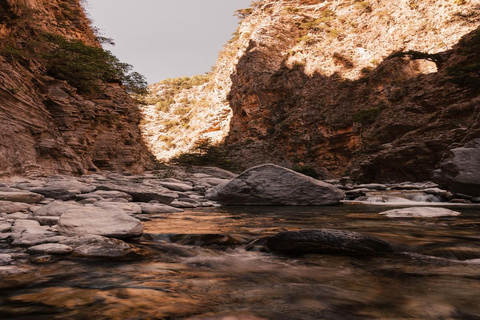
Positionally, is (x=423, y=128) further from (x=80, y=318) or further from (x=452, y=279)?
(x=80, y=318)

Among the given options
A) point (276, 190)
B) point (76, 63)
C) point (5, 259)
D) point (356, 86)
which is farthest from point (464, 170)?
point (356, 86)

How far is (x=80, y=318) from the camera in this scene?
1.32 metres

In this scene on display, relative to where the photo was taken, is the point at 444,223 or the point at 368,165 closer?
the point at 444,223

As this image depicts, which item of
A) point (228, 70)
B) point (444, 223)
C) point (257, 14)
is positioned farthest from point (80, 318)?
point (257, 14)

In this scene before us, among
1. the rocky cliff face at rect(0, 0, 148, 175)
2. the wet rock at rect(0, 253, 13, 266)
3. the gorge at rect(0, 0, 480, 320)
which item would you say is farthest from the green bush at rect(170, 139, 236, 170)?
the wet rock at rect(0, 253, 13, 266)

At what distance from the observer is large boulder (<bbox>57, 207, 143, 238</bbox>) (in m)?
2.82

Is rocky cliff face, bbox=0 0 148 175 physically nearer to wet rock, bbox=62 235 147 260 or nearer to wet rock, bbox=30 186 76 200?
wet rock, bbox=30 186 76 200

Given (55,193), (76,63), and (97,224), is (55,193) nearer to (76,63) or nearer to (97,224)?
(97,224)

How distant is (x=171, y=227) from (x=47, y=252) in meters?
1.71

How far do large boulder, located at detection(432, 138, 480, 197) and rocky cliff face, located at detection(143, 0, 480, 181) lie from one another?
4.04 meters

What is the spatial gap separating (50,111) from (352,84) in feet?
91.7

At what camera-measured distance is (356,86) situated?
30.6m

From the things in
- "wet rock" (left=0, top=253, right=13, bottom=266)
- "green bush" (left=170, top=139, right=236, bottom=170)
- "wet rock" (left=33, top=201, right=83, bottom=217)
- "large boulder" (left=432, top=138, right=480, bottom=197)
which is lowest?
"wet rock" (left=0, top=253, right=13, bottom=266)

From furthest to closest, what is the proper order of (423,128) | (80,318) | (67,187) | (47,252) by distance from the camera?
(423,128)
(67,187)
(47,252)
(80,318)
